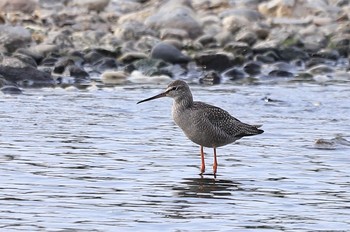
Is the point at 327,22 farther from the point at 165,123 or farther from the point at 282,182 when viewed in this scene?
the point at 282,182

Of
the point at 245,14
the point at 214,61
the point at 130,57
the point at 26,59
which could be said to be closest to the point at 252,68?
the point at 214,61

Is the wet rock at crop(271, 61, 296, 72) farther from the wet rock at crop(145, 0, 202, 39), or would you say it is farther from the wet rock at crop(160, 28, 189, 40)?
the wet rock at crop(145, 0, 202, 39)

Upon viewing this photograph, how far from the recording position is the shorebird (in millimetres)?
11742

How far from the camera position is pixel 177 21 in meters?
24.2

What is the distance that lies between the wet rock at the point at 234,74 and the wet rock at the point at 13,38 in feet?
13.6

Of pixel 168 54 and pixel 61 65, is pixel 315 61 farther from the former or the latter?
pixel 61 65

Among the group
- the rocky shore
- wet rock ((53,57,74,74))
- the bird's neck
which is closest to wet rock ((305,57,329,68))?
the rocky shore

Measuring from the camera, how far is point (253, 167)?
460 inches

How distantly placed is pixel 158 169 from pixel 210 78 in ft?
28.5

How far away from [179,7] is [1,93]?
8687mm

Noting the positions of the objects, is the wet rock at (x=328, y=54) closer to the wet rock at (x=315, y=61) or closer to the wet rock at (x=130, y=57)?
the wet rock at (x=315, y=61)

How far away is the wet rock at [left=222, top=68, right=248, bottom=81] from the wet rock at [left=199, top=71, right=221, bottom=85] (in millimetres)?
428

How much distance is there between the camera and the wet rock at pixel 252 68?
21172 mm

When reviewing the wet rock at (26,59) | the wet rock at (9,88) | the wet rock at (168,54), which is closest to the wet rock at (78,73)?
the wet rock at (26,59)
